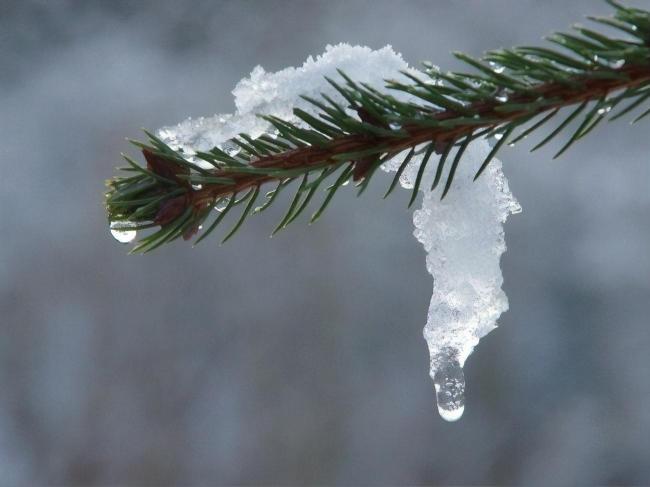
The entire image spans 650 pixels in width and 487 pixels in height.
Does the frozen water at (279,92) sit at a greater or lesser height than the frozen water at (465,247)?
greater

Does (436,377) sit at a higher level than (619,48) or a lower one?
lower

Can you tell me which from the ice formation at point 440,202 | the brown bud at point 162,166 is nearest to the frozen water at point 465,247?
the ice formation at point 440,202

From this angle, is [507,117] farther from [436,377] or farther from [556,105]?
[436,377]

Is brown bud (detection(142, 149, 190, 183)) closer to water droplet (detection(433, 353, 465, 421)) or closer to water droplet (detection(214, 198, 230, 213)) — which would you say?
water droplet (detection(214, 198, 230, 213))

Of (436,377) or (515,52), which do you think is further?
(436,377)

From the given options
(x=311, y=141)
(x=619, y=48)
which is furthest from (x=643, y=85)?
(x=311, y=141)

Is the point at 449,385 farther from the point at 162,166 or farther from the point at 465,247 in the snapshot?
the point at 162,166

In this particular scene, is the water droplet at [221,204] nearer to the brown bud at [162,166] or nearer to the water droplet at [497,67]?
the brown bud at [162,166]

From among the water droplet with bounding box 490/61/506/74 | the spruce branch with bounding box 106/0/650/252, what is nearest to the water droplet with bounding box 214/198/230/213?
the spruce branch with bounding box 106/0/650/252
